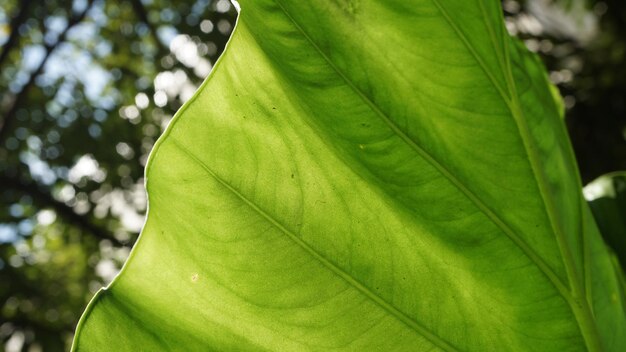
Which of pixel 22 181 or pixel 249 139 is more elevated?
pixel 249 139

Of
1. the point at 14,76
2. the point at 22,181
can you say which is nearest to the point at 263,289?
the point at 22,181

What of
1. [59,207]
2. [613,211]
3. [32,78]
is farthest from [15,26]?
[613,211]

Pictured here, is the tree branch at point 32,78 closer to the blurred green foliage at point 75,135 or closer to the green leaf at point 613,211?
the blurred green foliage at point 75,135

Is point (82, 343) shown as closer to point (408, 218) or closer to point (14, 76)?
point (408, 218)

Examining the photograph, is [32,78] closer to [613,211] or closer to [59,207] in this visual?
[59,207]

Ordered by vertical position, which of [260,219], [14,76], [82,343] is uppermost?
[260,219]

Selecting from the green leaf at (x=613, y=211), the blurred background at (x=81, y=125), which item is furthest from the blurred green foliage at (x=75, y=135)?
the green leaf at (x=613, y=211)
